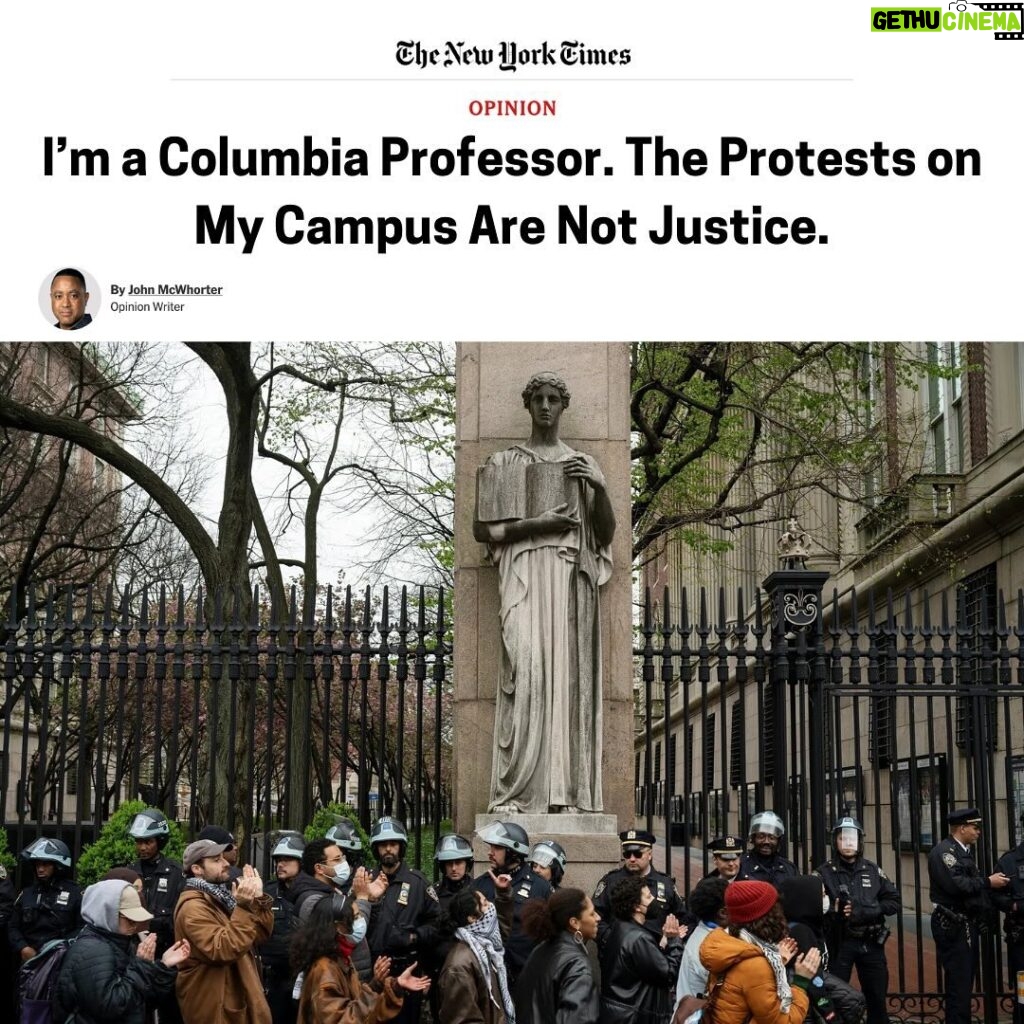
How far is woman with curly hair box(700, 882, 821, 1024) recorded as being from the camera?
257 inches

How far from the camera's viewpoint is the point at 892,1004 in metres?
12.2

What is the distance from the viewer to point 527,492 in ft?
36.1

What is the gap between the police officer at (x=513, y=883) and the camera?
9.13 meters

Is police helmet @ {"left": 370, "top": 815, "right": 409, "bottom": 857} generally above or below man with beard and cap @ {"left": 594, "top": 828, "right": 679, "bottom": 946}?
above

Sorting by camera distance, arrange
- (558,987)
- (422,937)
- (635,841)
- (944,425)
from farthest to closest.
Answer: (944,425), (635,841), (422,937), (558,987)

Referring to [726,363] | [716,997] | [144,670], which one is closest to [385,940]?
[716,997]

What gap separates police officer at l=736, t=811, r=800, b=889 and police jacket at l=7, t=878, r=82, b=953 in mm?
4749

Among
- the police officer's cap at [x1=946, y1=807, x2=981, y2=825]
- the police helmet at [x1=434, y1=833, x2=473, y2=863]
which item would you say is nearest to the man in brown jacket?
the police helmet at [x1=434, y1=833, x2=473, y2=863]

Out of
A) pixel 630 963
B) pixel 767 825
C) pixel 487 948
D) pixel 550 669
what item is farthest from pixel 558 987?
pixel 767 825

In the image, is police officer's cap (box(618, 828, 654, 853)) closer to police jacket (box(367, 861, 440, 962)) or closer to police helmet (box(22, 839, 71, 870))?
police jacket (box(367, 861, 440, 962))

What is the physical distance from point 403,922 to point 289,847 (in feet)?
3.83

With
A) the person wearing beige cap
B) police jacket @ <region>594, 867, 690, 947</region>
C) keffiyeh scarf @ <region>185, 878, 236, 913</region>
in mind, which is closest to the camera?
the person wearing beige cap
